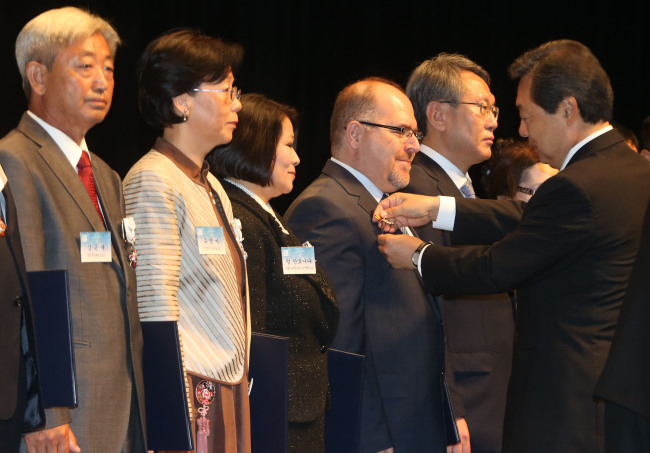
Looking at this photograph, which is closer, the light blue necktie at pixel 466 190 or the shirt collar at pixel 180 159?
the shirt collar at pixel 180 159

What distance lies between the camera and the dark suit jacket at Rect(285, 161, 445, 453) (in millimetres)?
2977

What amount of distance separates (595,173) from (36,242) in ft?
5.60

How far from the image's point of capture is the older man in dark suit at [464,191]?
11.1 feet

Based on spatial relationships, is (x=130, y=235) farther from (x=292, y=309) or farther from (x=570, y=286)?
(x=570, y=286)

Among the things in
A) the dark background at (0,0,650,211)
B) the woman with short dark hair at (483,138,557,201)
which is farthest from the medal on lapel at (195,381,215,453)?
the woman with short dark hair at (483,138,557,201)

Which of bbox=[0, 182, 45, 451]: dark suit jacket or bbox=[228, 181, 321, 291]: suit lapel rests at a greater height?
bbox=[228, 181, 321, 291]: suit lapel

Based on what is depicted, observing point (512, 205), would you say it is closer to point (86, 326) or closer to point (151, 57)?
point (151, 57)

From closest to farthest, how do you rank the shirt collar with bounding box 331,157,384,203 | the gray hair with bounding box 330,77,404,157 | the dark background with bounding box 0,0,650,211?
1. the shirt collar with bounding box 331,157,384,203
2. the gray hair with bounding box 330,77,404,157
3. the dark background with bounding box 0,0,650,211

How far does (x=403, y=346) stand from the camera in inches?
118

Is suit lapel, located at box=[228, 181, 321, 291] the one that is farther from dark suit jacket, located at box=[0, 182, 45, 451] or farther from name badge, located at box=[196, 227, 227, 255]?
dark suit jacket, located at box=[0, 182, 45, 451]

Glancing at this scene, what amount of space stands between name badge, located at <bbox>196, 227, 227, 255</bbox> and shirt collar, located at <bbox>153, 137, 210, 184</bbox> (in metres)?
0.20

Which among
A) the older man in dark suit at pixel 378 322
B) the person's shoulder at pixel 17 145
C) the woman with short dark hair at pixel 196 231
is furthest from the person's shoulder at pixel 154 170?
the older man in dark suit at pixel 378 322

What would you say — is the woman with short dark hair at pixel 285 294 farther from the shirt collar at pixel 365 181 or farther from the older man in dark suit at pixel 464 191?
the older man in dark suit at pixel 464 191

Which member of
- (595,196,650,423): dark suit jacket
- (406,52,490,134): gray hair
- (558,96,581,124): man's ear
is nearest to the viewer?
(595,196,650,423): dark suit jacket
